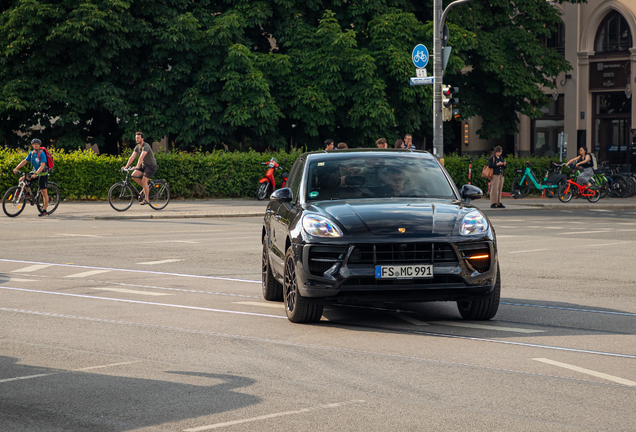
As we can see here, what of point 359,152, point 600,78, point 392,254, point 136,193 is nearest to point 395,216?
point 392,254

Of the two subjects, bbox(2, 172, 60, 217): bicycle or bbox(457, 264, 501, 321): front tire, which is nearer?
bbox(457, 264, 501, 321): front tire

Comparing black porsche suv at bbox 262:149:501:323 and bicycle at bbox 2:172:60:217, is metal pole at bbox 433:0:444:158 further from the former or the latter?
black porsche suv at bbox 262:149:501:323

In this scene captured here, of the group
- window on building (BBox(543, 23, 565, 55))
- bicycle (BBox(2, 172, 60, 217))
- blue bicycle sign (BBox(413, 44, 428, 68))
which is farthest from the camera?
window on building (BBox(543, 23, 565, 55))

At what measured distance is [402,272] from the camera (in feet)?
25.4

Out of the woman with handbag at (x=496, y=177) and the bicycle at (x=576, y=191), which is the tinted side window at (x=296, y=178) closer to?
the woman with handbag at (x=496, y=177)

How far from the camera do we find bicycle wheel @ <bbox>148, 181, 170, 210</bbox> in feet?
82.9

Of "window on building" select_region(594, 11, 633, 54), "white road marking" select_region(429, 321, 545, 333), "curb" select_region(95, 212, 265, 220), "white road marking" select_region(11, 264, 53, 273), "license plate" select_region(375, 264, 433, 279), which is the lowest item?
"curb" select_region(95, 212, 265, 220)

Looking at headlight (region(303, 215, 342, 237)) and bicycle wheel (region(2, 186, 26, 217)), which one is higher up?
headlight (region(303, 215, 342, 237))

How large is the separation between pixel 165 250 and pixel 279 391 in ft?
32.4

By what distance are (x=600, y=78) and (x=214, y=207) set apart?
81.2ft

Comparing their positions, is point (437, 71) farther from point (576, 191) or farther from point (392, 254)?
point (392, 254)

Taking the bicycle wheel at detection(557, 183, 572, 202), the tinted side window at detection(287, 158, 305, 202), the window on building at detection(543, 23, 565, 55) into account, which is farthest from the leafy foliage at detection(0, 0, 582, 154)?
the tinted side window at detection(287, 158, 305, 202)

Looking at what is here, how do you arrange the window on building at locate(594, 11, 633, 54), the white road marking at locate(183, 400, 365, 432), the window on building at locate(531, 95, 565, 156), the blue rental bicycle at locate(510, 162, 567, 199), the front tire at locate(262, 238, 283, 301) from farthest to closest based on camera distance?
the window on building at locate(531, 95, 565, 156)
the window on building at locate(594, 11, 633, 54)
the blue rental bicycle at locate(510, 162, 567, 199)
the front tire at locate(262, 238, 283, 301)
the white road marking at locate(183, 400, 365, 432)

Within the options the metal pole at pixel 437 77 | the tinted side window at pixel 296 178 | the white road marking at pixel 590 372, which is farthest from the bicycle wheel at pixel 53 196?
the white road marking at pixel 590 372
